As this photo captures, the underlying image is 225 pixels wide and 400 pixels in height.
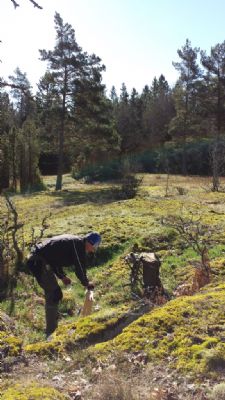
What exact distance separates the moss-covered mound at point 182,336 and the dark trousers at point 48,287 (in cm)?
238

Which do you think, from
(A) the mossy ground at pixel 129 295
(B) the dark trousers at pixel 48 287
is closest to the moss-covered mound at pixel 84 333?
(A) the mossy ground at pixel 129 295

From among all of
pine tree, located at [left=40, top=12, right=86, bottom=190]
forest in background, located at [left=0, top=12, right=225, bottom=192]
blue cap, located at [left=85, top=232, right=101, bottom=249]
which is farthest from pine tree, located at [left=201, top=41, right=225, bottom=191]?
blue cap, located at [left=85, top=232, right=101, bottom=249]

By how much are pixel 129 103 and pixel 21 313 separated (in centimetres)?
6614

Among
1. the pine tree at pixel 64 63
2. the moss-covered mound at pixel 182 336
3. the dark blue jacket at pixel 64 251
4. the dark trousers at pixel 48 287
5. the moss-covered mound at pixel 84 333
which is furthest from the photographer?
the pine tree at pixel 64 63

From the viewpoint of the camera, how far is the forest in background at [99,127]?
30.7 m

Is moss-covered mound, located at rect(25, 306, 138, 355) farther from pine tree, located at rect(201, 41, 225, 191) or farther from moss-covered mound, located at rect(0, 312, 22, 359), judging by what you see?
pine tree, located at rect(201, 41, 225, 191)

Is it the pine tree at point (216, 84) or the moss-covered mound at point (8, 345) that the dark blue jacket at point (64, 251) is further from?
the pine tree at point (216, 84)

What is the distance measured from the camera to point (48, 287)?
683cm

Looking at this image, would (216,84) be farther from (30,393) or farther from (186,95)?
(30,393)

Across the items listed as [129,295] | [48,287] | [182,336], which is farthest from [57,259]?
[182,336]

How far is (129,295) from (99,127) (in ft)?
80.0

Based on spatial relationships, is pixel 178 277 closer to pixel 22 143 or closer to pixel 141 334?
pixel 141 334

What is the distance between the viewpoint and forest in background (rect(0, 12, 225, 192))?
30719 millimetres

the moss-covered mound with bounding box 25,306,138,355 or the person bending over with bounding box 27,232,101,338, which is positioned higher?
the person bending over with bounding box 27,232,101,338
